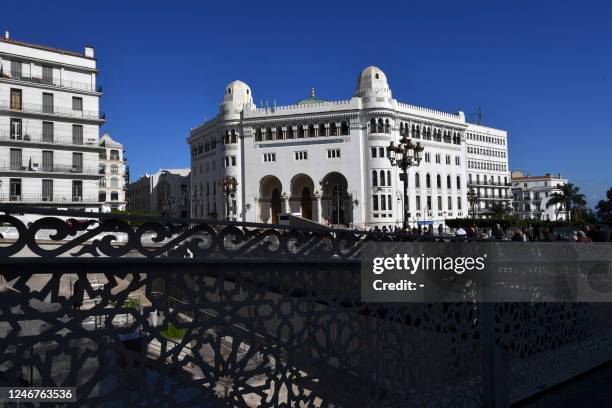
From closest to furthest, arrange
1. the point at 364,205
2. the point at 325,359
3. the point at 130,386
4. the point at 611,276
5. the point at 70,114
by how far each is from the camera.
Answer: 1. the point at 130,386
2. the point at 325,359
3. the point at 611,276
4. the point at 70,114
5. the point at 364,205

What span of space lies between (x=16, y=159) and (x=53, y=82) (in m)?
5.95

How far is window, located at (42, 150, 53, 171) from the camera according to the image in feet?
95.7

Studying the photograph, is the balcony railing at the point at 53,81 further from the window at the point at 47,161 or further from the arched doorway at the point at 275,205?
the arched doorway at the point at 275,205

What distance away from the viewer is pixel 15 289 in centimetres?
237

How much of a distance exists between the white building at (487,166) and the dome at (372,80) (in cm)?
2401

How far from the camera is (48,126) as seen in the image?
29391 mm

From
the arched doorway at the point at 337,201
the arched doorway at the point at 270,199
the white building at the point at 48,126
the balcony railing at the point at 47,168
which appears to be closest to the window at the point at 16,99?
the white building at the point at 48,126

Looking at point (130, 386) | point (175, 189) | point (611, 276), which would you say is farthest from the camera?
point (175, 189)

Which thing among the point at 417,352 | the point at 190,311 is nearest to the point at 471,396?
the point at 417,352

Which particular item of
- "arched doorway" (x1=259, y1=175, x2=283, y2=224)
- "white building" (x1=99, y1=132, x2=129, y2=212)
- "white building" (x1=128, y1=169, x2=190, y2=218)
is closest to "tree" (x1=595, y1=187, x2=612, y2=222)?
"arched doorway" (x1=259, y1=175, x2=283, y2=224)

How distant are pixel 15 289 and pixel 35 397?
63cm

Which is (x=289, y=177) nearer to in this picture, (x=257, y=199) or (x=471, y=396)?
(x=257, y=199)

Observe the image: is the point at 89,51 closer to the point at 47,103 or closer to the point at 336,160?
the point at 47,103

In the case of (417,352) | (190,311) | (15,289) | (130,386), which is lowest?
(417,352)
